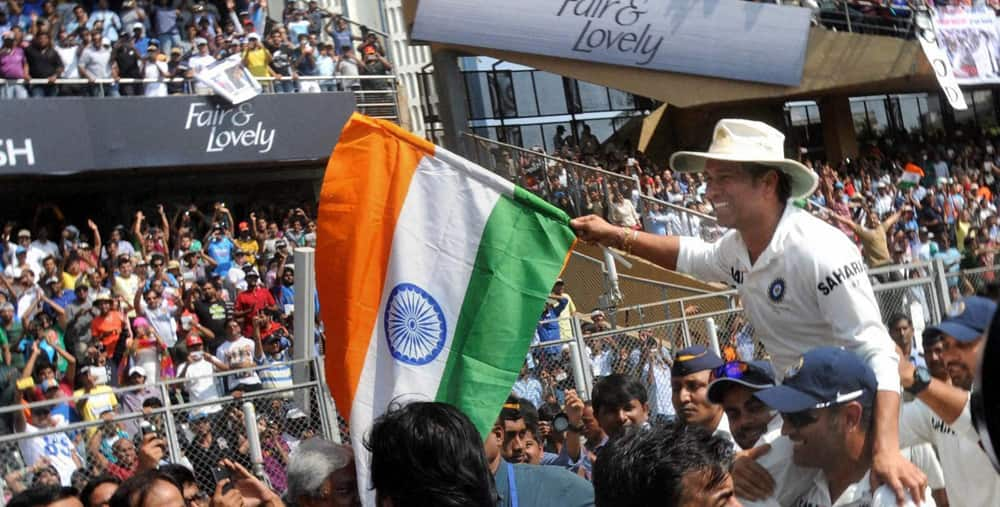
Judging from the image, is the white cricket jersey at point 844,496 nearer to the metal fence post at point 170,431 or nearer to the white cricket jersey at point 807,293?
the white cricket jersey at point 807,293

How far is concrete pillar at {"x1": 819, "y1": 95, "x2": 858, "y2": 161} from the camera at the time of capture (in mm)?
26062

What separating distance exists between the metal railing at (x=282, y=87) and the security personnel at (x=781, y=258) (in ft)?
48.3

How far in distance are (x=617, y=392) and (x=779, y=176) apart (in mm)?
2256

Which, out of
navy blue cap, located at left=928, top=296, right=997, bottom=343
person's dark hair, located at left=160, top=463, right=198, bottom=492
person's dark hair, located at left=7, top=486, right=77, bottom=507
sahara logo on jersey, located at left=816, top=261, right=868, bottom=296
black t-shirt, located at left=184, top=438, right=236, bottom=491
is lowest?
black t-shirt, located at left=184, top=438, right=236, bottom=491

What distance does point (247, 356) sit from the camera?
12000mm

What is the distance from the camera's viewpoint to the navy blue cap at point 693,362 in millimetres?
5387

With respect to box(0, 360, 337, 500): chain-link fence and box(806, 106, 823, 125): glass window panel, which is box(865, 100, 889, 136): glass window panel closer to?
box(806, 106, 823, 125): glass window panel

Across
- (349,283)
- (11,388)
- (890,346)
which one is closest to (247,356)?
(11,388)

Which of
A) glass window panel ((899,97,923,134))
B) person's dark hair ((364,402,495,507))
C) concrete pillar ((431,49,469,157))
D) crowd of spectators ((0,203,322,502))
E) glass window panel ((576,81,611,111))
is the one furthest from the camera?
glass window panel ((899,97,923,134))

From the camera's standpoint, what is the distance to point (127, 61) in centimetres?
1853

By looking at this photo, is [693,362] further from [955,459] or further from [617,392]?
[955,459]

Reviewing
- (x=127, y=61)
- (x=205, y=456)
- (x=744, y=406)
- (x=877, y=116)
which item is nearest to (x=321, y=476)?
(x=744, y=406)

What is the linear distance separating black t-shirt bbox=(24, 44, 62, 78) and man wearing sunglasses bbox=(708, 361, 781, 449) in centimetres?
1492

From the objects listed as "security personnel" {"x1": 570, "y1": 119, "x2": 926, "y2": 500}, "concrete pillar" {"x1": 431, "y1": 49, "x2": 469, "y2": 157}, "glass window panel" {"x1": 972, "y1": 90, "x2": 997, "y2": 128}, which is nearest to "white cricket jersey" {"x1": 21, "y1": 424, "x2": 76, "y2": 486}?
"security personnel" {"x1": 570, "y1": 119, "x2": 926, "y2": 500}
